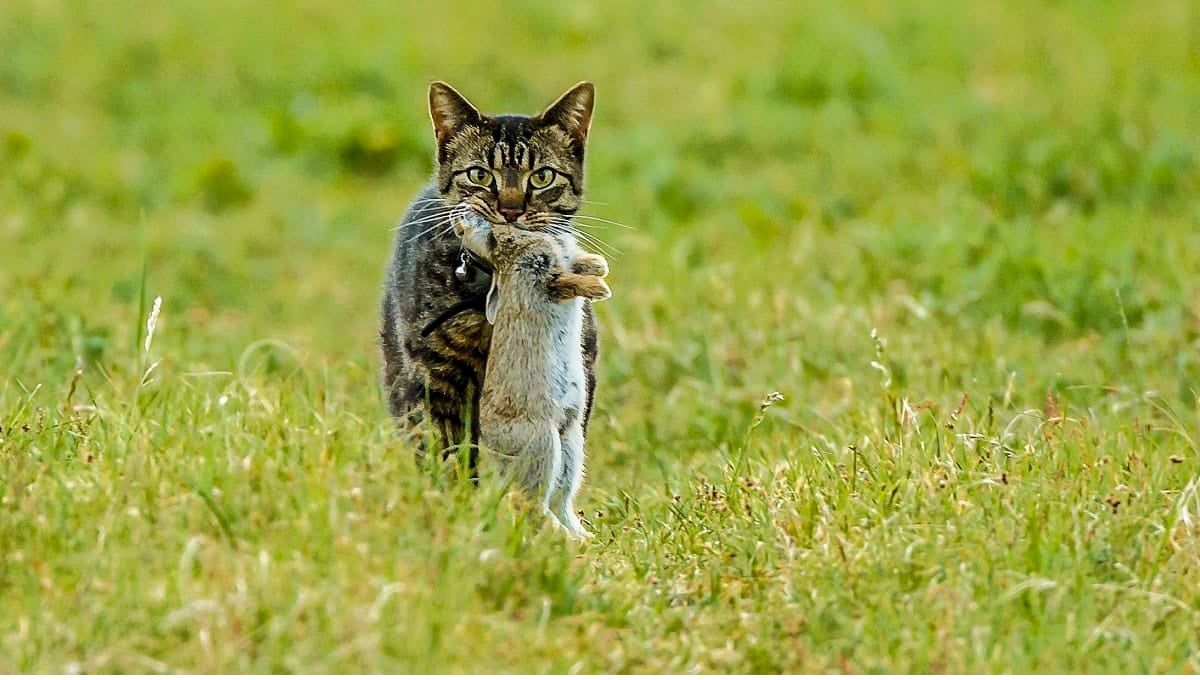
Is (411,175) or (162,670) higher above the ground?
(411,175)

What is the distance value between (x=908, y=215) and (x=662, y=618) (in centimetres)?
518

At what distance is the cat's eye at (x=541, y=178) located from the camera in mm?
5035

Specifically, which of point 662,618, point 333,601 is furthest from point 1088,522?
point 333,601

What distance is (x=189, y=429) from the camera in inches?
180

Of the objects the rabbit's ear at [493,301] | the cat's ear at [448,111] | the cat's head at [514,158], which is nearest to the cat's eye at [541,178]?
the cat's head at [514,158]

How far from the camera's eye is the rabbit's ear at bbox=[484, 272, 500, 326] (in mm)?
4773

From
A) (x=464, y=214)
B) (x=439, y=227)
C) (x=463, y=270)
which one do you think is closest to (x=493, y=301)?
(x=463, y=270)

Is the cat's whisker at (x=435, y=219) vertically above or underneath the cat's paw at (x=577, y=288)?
above

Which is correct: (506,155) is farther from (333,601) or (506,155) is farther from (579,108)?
(333,601)

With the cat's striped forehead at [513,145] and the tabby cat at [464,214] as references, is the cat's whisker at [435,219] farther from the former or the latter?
the cat's striped forehead at [513,145]

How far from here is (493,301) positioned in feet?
15.8

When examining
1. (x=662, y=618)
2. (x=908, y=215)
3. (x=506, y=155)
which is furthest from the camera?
(x=908, y=215)

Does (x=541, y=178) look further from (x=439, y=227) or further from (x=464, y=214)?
(x=439, y=227)

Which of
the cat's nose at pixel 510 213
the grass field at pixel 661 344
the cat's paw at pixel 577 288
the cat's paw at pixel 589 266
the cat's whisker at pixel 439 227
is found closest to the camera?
the grass field at pixel 661 344
